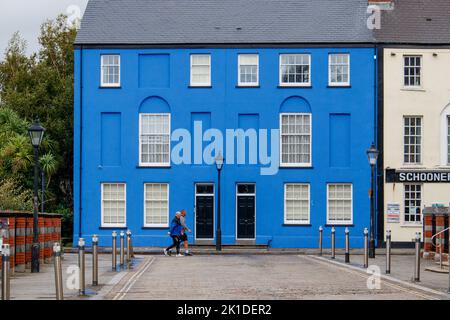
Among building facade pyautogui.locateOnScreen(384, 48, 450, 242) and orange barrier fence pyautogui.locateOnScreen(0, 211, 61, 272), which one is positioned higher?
building facade pyautogui.locateOnScreen(384, 48, 450, 242)

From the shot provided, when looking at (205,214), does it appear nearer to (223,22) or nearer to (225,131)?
(225,131)

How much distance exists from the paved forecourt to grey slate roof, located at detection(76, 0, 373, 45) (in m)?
19.9

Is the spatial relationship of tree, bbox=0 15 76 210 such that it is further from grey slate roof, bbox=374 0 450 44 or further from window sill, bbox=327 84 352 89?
grey slate roof, bbox=374 0 450 44

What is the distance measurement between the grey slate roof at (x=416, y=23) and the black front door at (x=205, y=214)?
1091 cm

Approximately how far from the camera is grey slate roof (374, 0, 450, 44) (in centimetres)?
4878

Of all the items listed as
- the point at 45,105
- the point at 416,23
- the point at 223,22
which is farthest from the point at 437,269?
the point at 45,105

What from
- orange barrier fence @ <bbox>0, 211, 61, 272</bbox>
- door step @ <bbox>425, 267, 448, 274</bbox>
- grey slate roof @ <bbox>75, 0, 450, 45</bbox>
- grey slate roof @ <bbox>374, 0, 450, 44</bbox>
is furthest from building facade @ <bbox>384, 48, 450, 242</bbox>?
orange barrier fence @ <bbox>0, 211, 61, 272</bbox>

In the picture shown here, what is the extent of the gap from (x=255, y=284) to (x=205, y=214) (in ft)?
86.2

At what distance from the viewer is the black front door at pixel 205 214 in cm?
4869

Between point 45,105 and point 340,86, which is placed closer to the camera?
point 340,86

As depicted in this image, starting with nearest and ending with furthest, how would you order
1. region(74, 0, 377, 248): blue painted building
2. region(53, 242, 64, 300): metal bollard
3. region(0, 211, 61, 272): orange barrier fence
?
region(53, 242, 64, 300): metal bollard, region(0, 211, 61, 272): orange barrier fence, region(74, 0, 377, 248): blue painted building

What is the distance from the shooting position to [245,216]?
4862 cm

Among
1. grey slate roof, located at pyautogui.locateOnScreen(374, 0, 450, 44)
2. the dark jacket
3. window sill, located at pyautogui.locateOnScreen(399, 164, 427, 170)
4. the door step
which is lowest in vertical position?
the door step

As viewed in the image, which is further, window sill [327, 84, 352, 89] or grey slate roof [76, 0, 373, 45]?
grey slate roof [76, 0, 373, 45]
